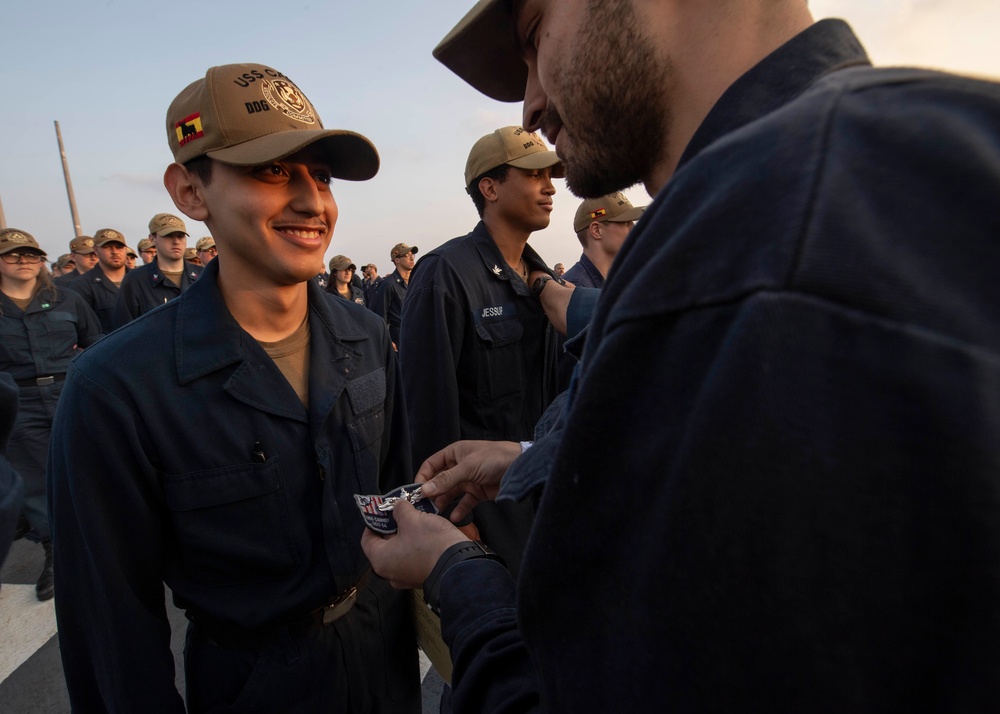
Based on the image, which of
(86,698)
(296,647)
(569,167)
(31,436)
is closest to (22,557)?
(31,436)

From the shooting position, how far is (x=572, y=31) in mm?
1005

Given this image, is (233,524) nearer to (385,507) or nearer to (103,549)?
(103,549)

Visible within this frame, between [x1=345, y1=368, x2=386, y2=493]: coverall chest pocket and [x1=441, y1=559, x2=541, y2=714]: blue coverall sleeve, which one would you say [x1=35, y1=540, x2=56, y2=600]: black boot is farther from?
[x1=441, y1=559, x2=541, y2=714]: blue coverall sleeve

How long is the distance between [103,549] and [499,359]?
2.02m

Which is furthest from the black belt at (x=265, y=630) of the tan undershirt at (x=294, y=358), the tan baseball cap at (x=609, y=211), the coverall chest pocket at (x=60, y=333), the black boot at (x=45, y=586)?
the coverall chest pocket at (x=60, y=333)

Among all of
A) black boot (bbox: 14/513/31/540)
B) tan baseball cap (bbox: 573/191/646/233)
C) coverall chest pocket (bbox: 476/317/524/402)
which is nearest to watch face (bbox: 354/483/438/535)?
coverall chest pocket (bbox: 476/317/524/402)

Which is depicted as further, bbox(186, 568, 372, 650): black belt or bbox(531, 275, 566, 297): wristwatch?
bbox(531, 275, 566, 297): wristwatch

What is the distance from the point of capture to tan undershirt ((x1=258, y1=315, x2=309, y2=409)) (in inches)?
72.7

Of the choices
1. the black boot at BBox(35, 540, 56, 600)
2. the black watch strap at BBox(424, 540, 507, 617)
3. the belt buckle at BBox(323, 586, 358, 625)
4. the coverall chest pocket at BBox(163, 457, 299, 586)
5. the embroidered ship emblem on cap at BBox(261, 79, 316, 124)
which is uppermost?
the embroidered ship emblem on cap at BBox(261, 79, 316, 124)

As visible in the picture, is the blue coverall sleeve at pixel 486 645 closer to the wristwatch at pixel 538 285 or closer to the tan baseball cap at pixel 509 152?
the wristwatch at pixel 538 285

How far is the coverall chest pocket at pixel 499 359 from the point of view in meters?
3.02

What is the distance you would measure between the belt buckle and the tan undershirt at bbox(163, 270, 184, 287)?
616 cm

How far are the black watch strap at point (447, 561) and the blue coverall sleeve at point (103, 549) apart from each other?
888 mm

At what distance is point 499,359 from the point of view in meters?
3.08
